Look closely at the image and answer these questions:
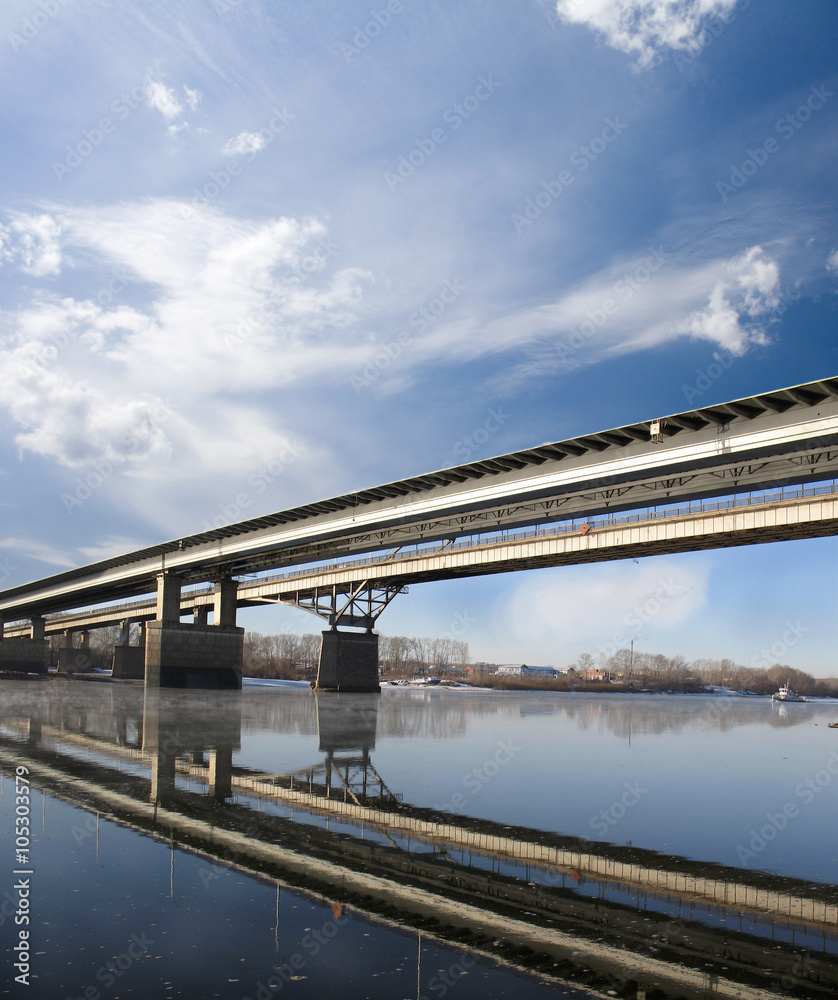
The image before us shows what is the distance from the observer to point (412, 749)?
20031 mm

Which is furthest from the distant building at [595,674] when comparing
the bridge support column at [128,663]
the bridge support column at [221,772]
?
the bridge support column at [221,772]

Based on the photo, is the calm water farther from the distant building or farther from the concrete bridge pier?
the distant building

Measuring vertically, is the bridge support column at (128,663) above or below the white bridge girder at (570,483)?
below

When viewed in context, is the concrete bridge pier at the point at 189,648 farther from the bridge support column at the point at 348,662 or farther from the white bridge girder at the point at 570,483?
the bridge support column at the point at 348,662

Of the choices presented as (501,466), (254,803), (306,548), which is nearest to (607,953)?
(254,803)

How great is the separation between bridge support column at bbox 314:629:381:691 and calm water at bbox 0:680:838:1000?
48.6m

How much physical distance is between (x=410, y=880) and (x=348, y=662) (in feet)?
195

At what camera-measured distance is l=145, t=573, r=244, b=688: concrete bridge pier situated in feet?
195

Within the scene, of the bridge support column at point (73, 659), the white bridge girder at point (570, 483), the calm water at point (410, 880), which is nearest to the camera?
the calm water at point (410, 880)

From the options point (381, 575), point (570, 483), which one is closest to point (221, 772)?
point (570, 483)

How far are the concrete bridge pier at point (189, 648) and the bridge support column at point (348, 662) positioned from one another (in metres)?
7.80

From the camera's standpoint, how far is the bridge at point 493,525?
30.0m

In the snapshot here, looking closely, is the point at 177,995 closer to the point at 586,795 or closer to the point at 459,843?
the point at 459,843

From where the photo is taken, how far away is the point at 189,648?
202 feet
